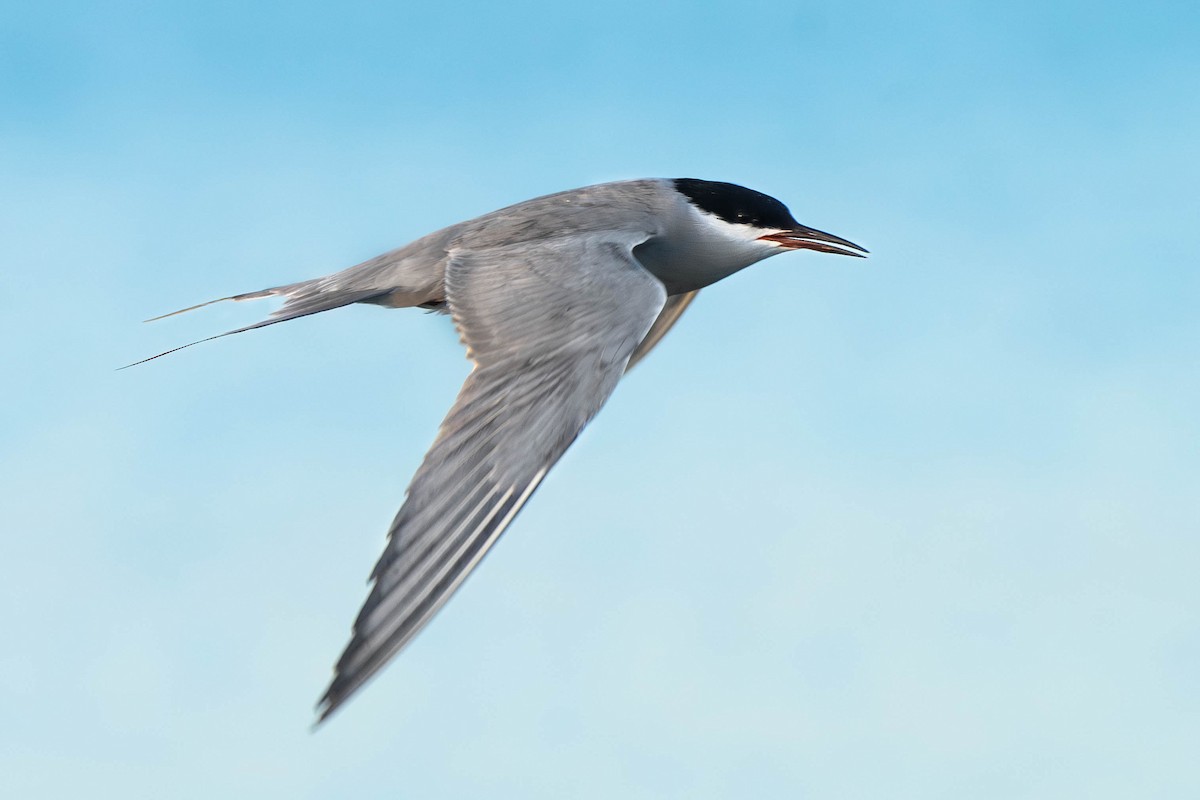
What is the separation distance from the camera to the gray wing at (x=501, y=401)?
412cm

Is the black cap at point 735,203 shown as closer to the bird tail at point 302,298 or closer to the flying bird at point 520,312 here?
the flying bird at point 520,312

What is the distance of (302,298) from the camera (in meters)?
6.82

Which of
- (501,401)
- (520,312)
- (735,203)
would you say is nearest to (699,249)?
(735,203)

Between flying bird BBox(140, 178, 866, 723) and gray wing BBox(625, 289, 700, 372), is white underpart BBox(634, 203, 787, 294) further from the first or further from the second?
gray wing BBox(625, 289, 700, 372)

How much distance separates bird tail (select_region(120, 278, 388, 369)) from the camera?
6.46 metres

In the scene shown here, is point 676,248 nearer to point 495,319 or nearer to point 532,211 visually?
point 532,211

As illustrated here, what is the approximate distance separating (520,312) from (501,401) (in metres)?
0.66

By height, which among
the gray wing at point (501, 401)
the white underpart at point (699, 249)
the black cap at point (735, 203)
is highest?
the black cap at point (735, 203)

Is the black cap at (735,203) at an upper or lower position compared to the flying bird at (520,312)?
upper

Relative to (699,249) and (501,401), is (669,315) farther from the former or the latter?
(501,401)

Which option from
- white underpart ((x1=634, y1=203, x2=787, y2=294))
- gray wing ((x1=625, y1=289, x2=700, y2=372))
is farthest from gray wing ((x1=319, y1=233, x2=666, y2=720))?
gray wing ((x1=625, y1=289, x2=700, y2=372))

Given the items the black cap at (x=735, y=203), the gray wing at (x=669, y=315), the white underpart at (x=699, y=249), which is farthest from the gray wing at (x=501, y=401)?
the gray wing at (x=669, y=315)

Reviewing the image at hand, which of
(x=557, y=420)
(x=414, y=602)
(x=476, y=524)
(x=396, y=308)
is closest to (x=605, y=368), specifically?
(x=557, y=420)

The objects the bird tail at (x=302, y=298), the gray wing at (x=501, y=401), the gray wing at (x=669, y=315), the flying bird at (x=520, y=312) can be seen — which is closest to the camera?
the gray wing at (x=501, y=401)
